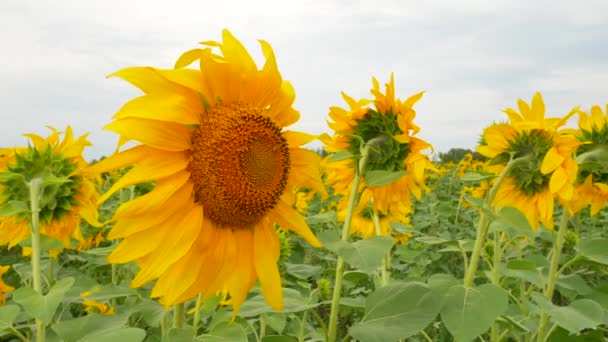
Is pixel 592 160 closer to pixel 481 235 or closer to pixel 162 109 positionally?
pixel 481 235

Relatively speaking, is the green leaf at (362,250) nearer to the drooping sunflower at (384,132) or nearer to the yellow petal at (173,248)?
the yellow petal at (173,248)

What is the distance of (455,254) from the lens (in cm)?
539

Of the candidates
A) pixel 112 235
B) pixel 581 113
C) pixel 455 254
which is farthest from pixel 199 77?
pixel 455 254

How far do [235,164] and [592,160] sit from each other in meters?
1.37

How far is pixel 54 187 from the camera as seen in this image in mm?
1966

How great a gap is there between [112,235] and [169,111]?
27 centimetres

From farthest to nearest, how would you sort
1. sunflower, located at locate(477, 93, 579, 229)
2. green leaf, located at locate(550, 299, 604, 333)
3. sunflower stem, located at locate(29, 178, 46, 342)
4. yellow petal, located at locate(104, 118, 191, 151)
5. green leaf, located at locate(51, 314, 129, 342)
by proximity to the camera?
sunflower, located at locate(477, 93, 579, 229) < sunflower stem, located at locate(29, 178, 46, 342) < green leaf, located at locate(550, 299, 604, 333) < green leaf, located at locate(51, 314, 129, 342) < yellow petal, located at locate(104, 118, 191, 151)

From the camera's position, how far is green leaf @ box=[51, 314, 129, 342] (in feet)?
4.25

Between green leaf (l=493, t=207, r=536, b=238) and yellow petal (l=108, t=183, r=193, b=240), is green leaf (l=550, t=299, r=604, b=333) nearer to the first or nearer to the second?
green leaf (l=493, t=207, r=536, b=238)

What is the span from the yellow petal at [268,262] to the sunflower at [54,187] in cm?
89

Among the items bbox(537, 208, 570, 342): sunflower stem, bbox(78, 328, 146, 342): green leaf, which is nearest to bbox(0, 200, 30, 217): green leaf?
bbox(78, 328, 146, 342): green leaf

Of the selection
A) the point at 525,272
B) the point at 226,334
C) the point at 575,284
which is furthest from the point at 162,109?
the point at 575,284

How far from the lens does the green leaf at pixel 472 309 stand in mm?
1205

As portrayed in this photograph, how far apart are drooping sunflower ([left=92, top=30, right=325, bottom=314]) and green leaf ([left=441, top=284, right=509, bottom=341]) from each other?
377 mm
